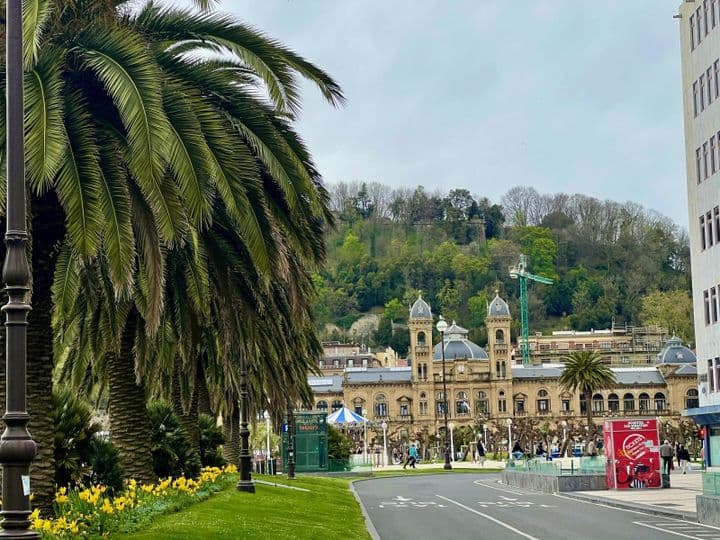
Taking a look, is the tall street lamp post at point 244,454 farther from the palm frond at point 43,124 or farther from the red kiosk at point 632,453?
the palm frond at point 43,124

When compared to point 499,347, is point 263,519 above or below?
below

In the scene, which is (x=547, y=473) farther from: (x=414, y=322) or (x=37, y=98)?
(x=414, y=322)

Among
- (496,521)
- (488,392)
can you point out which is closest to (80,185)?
(496,521)

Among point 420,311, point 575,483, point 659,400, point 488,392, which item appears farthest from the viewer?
point 420,311

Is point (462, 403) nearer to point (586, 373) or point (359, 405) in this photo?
point (359, 405)

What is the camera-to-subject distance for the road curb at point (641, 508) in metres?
28.8

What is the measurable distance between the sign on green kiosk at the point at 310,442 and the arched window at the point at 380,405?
8477cm

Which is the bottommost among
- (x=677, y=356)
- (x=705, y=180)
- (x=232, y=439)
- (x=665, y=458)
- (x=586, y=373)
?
(x=665, y=458)

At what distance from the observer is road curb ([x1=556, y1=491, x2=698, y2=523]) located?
2881cm

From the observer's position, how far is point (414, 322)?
15500 cm

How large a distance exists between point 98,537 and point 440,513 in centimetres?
1885

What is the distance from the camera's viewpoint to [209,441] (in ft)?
131

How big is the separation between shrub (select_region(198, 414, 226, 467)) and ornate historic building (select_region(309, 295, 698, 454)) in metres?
Answer: 108

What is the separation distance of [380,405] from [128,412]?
130337mm
